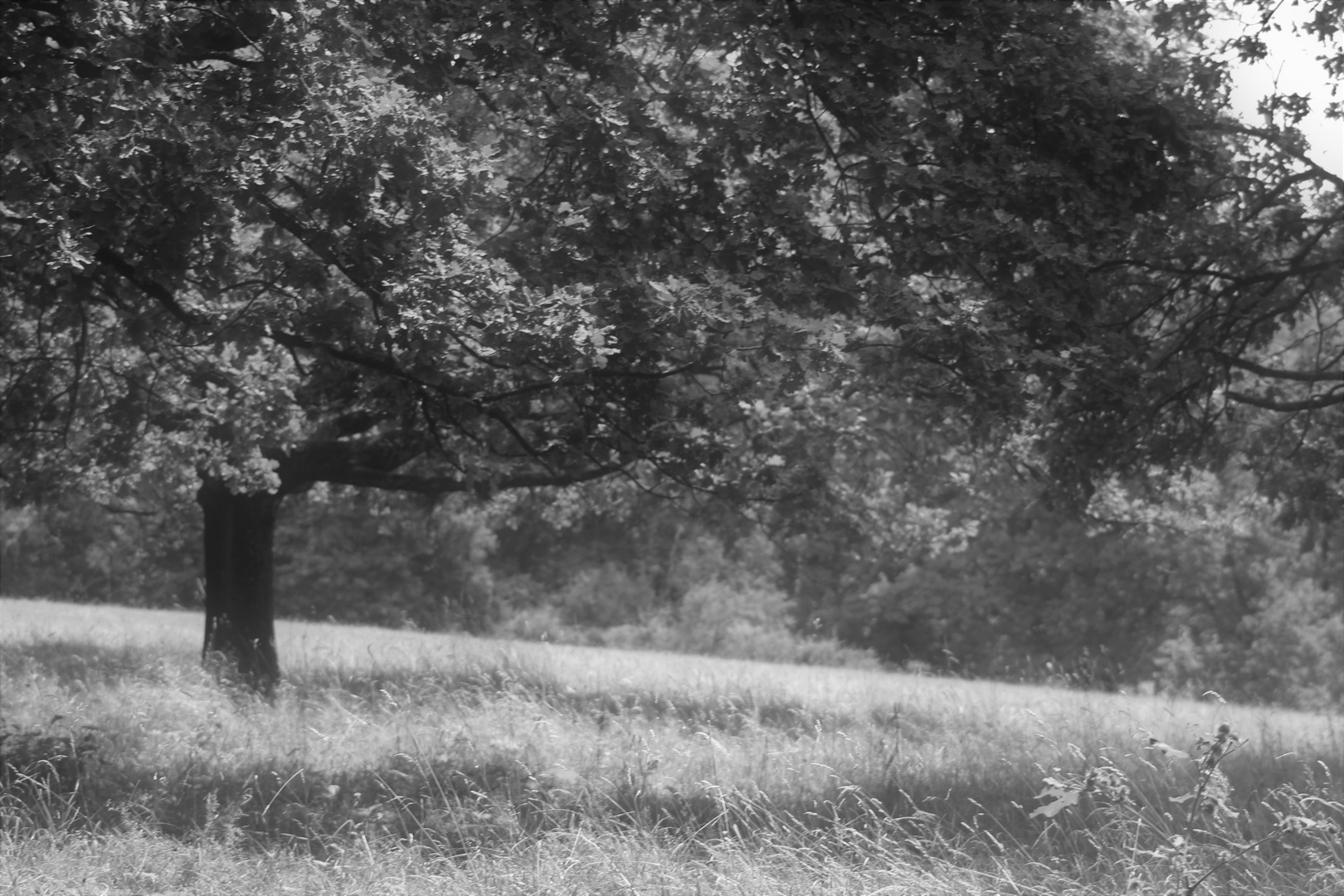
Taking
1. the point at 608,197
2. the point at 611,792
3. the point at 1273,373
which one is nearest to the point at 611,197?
the point at 608,197

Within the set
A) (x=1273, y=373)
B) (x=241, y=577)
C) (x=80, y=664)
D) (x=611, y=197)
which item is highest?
(x=611, y=197)

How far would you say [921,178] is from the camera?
23.2 feet

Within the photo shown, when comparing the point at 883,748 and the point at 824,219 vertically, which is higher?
the point at 824,219

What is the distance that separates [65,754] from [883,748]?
17.6 feet

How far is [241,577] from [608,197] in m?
7.36

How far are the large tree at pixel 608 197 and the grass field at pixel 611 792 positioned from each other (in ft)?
7.20

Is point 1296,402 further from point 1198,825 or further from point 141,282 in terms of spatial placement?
point 141,282

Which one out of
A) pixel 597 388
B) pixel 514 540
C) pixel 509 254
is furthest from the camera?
pixel 514 540

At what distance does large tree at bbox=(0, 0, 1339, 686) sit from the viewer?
6520mm

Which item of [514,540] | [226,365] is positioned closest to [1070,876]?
[226,365]

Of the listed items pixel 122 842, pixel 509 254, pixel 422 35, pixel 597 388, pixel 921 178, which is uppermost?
pixel 422 35

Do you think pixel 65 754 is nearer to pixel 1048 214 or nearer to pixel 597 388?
pixel 597 388

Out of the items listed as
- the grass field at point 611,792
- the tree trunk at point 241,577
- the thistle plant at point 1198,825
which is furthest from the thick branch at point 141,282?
the thistle plant at point 1198,825

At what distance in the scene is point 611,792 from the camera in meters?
7.51
